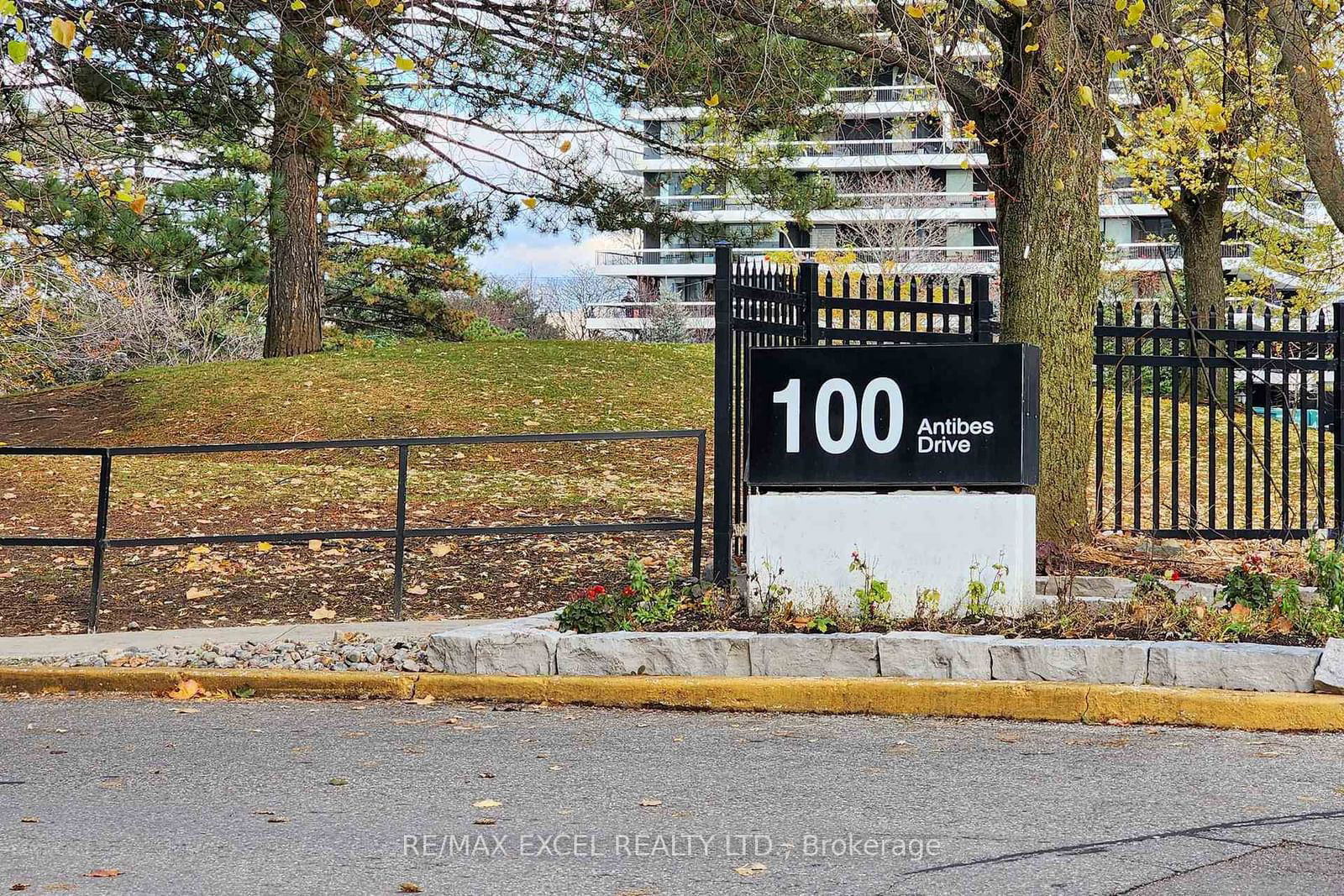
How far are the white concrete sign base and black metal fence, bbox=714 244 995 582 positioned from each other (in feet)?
1.79

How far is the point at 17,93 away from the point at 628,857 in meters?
11.7

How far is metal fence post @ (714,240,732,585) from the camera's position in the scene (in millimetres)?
8695

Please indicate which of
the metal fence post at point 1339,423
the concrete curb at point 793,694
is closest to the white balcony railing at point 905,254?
the metal fence post at point 1339,423

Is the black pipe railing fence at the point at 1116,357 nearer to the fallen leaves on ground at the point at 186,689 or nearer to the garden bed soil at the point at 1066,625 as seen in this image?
the garden bed soil at the point at 1066,625

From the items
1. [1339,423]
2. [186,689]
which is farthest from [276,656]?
[1339,423]

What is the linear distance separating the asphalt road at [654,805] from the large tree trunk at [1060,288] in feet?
12.8

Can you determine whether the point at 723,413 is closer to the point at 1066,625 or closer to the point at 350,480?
the point at 1066,625

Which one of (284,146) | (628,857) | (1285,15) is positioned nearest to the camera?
(628,857)

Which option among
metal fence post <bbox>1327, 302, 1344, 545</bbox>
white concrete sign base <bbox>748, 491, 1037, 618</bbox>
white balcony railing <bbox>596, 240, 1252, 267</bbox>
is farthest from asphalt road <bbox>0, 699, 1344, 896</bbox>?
white balcony railing <bbox>596, 240, 1252, 267</bbox>

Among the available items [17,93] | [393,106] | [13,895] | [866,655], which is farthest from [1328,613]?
Result: [393,106]

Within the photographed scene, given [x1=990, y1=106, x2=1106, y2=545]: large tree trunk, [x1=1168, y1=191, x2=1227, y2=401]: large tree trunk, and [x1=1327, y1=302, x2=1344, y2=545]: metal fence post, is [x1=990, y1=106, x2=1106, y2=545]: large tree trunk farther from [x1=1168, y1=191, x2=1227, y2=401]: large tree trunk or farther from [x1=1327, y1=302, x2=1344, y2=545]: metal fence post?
[x1=1168, y1=191, x2=1227, y2=401]: large tree trunk

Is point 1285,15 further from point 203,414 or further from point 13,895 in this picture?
point 203,414

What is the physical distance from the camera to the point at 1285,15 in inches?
446

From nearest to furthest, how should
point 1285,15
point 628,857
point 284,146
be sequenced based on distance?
point 628,857 < point 1285,15 < point 284,146
